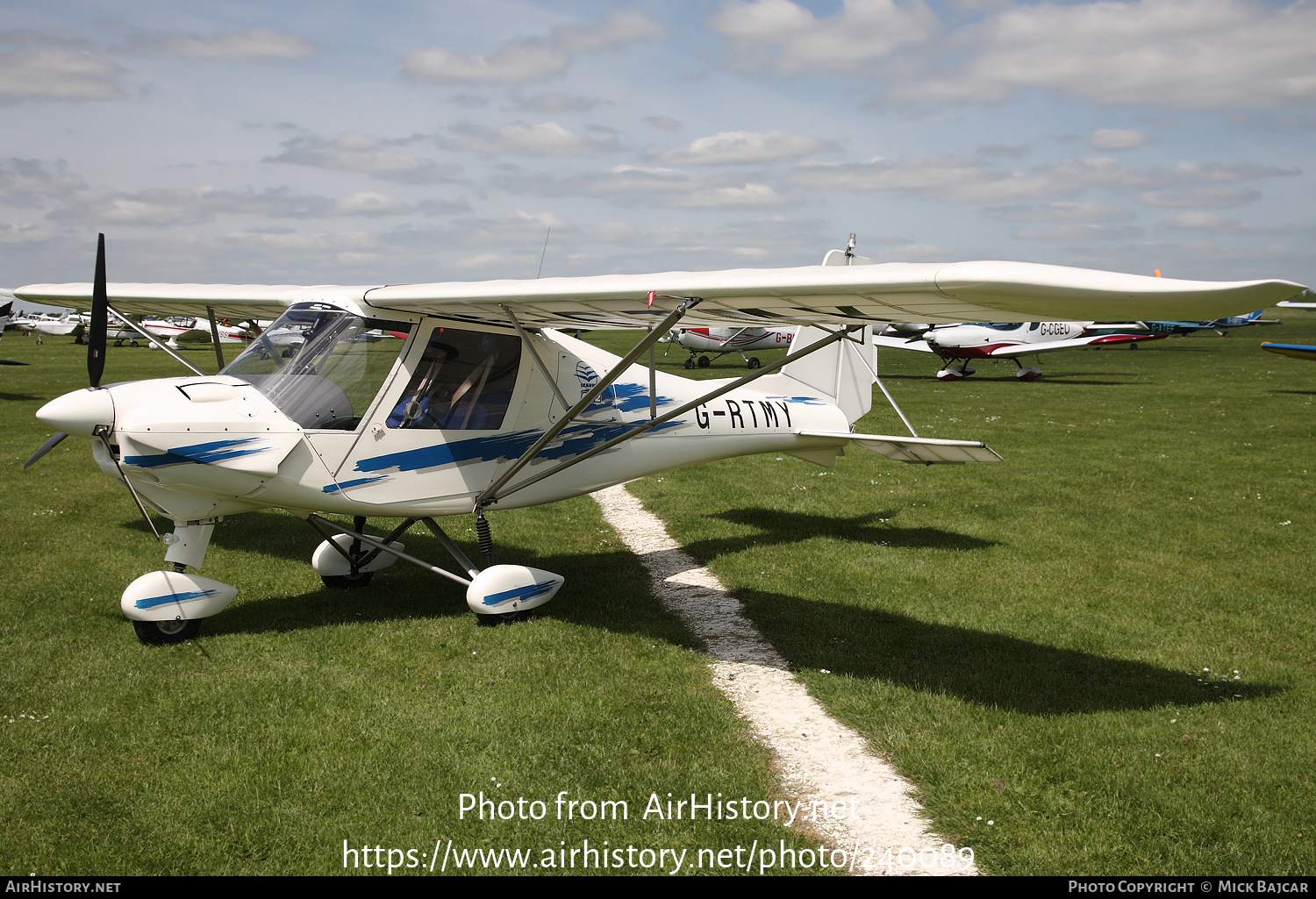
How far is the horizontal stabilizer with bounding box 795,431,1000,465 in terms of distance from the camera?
7855 millimetres

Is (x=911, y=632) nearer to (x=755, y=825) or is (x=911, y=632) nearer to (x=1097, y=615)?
(x=1097, y=615)

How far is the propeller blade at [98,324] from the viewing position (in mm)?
5977

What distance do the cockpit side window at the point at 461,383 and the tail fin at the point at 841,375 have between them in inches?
145

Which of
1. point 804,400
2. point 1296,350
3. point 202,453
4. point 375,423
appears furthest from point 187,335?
point 1296,350

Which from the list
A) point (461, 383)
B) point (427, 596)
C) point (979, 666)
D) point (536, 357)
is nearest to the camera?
point (979, 666)

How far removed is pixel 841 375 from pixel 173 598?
274 inches

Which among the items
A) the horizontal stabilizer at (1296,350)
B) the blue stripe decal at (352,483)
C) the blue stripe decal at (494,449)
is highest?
the horizontal stabilizer at (1296,350)

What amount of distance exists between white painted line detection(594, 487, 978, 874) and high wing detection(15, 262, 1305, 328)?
2.51 meters

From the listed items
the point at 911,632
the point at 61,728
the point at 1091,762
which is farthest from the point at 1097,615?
the point at 61,728

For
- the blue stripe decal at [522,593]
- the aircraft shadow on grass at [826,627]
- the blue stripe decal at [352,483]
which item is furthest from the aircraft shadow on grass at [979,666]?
the blue stripe decal at [352,483]

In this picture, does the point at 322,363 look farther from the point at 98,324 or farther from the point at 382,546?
the point at 382,546

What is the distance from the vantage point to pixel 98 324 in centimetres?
604

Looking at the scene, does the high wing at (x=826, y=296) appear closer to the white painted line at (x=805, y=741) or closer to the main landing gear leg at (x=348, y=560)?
the main landing gear leg at (x=348, y=560)

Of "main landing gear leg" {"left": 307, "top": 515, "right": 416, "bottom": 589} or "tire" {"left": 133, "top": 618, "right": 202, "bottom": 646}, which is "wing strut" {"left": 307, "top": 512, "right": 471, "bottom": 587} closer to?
"main landing gear leg" {"left": 307, "top": 515, "right": 416, "bottom": 589}
